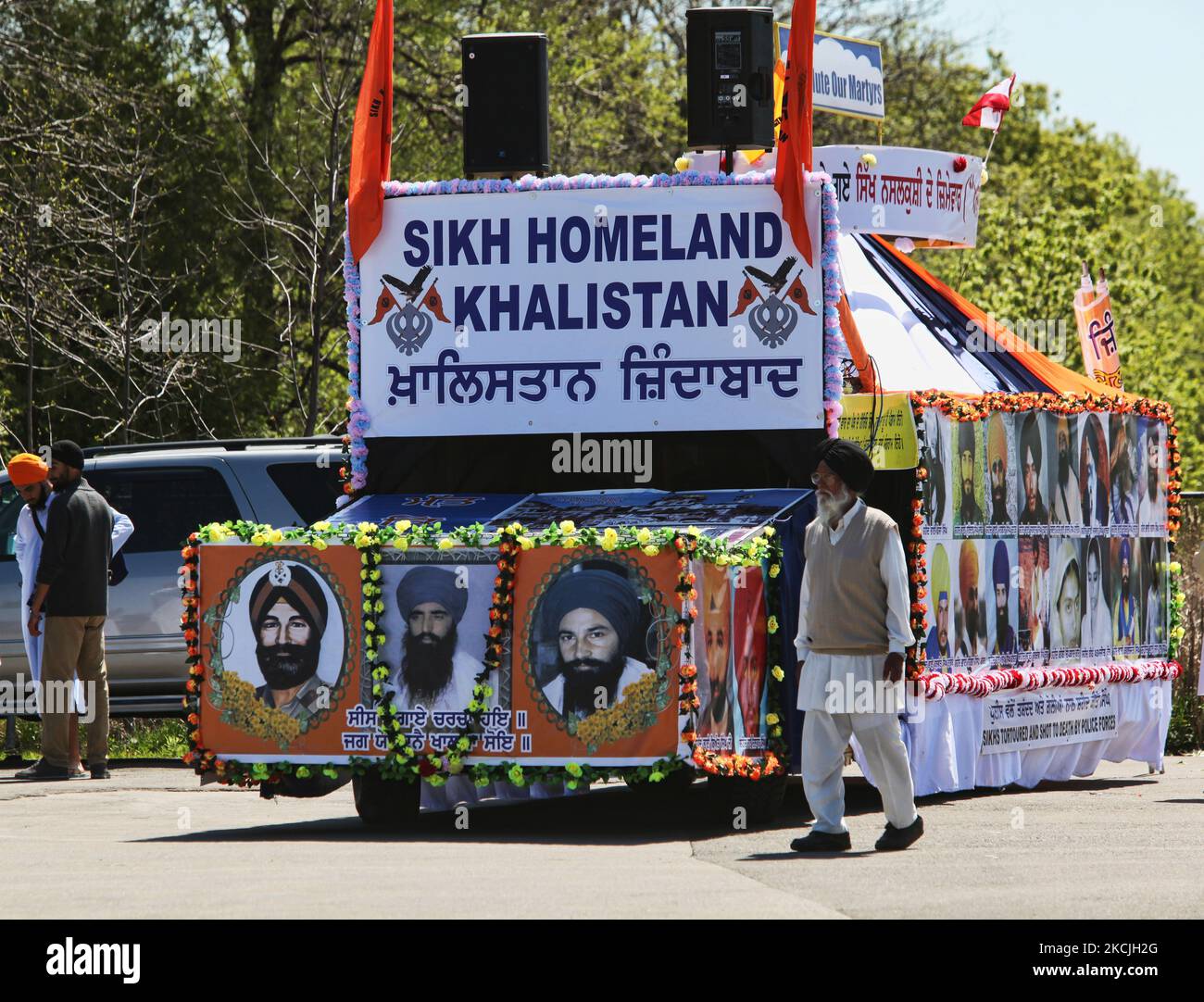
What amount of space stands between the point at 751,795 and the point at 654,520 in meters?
1.52

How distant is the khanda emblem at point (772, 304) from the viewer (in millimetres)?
12125

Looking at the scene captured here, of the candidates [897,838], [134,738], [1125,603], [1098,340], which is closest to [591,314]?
[897,838]

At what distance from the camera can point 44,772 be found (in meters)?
14.6

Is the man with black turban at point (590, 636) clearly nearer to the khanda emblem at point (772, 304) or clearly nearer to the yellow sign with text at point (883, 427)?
the khanda emblem at point (772, 304)

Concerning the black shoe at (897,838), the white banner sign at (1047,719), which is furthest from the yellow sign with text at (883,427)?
the black shoe at (897,838)

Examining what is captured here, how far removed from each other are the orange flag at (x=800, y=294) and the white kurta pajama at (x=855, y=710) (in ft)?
6.76

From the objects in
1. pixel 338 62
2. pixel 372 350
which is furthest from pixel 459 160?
pixel 372 350

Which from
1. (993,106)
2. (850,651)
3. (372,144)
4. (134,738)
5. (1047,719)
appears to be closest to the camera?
(850,651)

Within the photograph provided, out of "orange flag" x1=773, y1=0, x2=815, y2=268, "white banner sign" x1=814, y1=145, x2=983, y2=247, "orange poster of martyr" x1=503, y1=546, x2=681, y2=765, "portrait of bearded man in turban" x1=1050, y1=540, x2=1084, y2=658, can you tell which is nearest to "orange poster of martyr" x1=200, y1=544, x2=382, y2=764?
"orange poster of martyr" x1=503, y1=546, x2=681, y2=765

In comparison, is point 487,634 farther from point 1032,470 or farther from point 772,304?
point 1032,470

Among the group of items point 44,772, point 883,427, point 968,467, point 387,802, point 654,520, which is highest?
point 883,427

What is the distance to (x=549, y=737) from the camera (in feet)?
35.1

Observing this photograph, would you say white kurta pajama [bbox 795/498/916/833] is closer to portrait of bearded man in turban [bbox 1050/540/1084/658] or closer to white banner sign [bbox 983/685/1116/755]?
white banner sign [bbox 983/685/1116/755]
